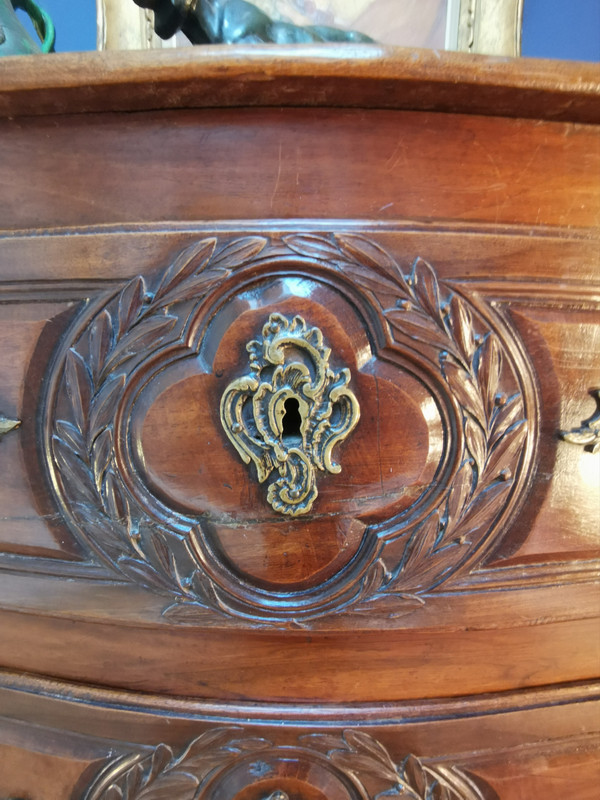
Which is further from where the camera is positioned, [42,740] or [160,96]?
[42,740]

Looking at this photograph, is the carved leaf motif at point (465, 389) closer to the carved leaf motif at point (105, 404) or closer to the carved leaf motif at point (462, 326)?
the carved leaf motif at point (462, 326)

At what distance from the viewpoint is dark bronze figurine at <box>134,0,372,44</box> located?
0.48 m

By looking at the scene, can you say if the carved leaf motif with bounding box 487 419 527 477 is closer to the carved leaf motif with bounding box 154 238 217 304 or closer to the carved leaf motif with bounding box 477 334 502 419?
the carved leaf motif with bounding box 477 334 502 419

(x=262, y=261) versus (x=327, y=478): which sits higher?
(x=262, y=261)

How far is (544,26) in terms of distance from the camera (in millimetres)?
972

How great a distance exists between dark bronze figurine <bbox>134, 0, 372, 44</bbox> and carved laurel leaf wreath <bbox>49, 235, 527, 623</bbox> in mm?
239

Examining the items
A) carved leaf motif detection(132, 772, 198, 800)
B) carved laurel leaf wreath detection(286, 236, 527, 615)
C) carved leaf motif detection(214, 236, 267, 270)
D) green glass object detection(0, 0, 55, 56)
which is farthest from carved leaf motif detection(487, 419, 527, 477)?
green glass object detection(0, 0, 55, 56)

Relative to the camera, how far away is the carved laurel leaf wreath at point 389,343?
1.24ft

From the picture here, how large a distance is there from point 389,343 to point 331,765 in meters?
0.34

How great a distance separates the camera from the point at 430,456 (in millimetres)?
396

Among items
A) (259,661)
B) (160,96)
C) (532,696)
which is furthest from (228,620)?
(160,96)

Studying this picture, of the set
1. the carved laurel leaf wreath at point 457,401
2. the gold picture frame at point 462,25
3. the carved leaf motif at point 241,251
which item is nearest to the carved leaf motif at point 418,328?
the carved laurel leaf wreath at point 457,401

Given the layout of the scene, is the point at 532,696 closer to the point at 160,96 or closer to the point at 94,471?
the point at 94,471

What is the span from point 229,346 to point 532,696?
38cm
